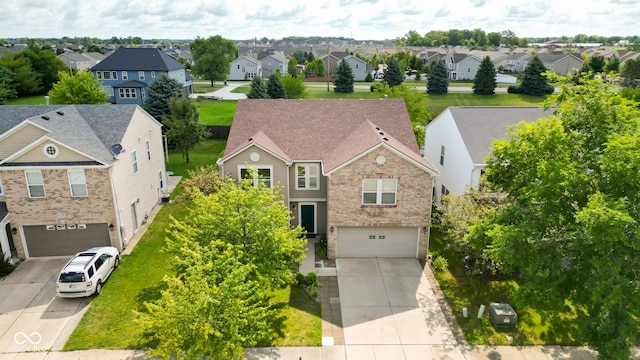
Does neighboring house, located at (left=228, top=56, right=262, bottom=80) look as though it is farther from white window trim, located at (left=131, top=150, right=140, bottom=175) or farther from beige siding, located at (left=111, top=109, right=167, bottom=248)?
white window trim, located at (left=131, top=150, right=140, bottom=175)

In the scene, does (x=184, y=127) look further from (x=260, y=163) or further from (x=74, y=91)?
(x=260, y=163)

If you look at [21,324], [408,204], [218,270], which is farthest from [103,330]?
[408,204]

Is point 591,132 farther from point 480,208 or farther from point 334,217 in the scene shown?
point 334,217

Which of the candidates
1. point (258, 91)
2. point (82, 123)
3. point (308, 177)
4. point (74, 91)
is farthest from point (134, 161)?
point (258, 91)

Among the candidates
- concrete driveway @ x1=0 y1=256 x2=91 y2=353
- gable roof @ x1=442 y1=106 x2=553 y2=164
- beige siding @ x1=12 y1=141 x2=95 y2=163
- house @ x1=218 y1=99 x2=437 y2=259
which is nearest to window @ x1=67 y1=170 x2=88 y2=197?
beige siding @ x1=12 y1=141 x2=95 y2=163

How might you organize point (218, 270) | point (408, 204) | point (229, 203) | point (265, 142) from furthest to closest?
point (265, 142) → point (408, 204) → point (229, 203) → point (218, 270)

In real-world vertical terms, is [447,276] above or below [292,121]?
below
